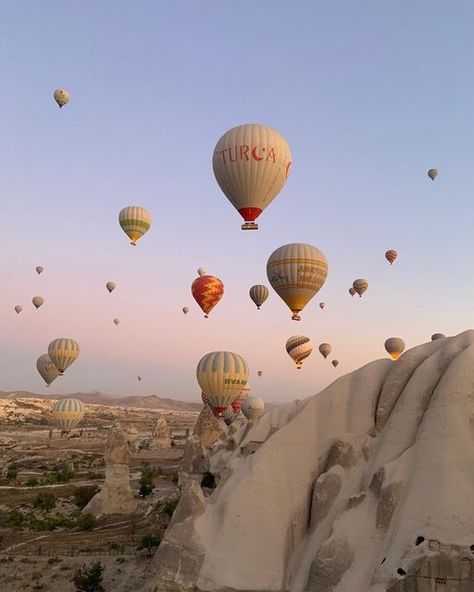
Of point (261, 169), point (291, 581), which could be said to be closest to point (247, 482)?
point (291, 581)

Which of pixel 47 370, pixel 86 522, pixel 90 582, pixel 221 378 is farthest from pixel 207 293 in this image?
pixel 90 582

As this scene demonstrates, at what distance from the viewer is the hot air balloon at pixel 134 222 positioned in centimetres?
5666

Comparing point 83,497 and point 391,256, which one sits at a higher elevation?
point 391,256

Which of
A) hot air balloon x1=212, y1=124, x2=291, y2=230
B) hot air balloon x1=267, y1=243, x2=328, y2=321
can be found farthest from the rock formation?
hot air balloon x1=212, y1=124, x2=291, y2=230

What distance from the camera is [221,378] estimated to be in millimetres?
36719

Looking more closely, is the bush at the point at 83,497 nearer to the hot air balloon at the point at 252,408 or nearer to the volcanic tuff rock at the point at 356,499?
the volcanic tuff rock at the point at 356,499

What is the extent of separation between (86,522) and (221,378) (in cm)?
1424

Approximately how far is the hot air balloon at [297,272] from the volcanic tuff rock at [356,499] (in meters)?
16.0

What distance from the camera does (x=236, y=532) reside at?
17.9 meters

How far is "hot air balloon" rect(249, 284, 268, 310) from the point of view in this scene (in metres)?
57.2

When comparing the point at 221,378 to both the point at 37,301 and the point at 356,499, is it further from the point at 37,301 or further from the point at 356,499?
the point at 37,301

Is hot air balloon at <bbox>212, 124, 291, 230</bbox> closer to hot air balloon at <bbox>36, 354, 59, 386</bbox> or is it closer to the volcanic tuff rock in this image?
the volcanic tuff rock

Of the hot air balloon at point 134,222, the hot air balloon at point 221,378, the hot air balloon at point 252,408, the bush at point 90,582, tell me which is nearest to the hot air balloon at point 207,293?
the hot air balloon at point 134,222

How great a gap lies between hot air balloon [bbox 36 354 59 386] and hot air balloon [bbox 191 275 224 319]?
25.5 metres
